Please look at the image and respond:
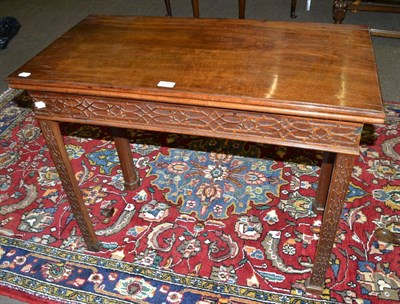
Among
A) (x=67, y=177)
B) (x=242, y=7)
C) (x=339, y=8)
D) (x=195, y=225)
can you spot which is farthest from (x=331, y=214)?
(x=242, y=7)

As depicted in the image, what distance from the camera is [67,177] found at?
5.43ft

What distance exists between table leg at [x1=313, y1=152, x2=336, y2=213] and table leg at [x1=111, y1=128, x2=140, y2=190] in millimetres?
1021

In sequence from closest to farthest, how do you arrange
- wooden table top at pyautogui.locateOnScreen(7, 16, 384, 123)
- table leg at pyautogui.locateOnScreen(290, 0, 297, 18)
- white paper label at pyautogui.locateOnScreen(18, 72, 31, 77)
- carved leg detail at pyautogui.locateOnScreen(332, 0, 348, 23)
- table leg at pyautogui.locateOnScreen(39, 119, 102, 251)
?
wooden table top at pyautogui.locateOnScreen(7, 16, 384, 123)
white paper label at pyautogui.locateOnScreen(18, 72, 31, 77)
table leg at pyautogui.locateOnScreen(39, 119, 102, 251)
carved leg detail at pyautogui.locateOnScreen(332, 0, 348, 23)
table leg at pyautogui.locateOnScreen(290, 0, 297, 18)

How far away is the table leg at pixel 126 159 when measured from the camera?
6.56 ft

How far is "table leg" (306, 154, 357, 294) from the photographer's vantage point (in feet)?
4.11

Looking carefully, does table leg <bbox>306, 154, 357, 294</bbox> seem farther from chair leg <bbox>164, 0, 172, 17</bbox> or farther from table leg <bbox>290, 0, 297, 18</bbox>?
chair leg <bbox>164, 0, 172, 17</bbox>

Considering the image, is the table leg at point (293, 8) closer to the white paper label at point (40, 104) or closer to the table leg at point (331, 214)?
the table leg at point (331, 214)

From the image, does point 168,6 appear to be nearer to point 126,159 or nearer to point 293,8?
point 293,8

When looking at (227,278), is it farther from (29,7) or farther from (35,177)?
(29,7)

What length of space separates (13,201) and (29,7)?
3.52 m

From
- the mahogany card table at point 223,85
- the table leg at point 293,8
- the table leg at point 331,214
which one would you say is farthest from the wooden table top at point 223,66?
the table leg at point 293,8

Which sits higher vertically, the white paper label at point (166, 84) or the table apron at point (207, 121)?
the white paper label at point (166, 84)

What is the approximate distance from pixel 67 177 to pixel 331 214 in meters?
1.10

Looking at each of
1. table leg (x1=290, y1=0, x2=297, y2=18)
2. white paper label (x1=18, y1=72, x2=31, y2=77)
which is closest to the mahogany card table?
white paper label (x1=18, y1=72, x2=31, y2=77)
